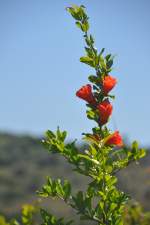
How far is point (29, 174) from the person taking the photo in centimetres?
6378

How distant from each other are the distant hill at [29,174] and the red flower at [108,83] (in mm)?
39295

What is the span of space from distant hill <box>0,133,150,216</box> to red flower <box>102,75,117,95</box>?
39295mm

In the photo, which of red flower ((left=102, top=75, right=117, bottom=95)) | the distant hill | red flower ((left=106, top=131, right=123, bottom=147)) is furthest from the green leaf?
the distant hill

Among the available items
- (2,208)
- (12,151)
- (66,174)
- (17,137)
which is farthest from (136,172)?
(17,137)

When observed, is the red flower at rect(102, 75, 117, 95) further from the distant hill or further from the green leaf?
the distant hill

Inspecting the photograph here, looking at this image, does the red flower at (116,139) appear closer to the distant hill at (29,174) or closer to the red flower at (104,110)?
the red flower at (104,110)

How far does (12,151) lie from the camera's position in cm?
7862

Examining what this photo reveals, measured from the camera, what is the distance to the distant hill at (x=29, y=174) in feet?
167

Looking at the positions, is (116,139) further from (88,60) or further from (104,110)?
(88,60)

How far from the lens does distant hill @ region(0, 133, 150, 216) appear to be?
167ft

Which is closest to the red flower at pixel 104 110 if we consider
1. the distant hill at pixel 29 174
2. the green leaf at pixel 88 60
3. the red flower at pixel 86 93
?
the red flower at pixel 86 93

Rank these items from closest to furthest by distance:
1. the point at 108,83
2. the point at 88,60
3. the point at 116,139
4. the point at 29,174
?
1. the point at 116,139
2. the point at 108,83
3. the point at 88,60
4. the point at 29,174

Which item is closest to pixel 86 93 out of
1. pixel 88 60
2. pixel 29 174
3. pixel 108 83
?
pixel 108 83

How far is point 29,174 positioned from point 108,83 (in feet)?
198
